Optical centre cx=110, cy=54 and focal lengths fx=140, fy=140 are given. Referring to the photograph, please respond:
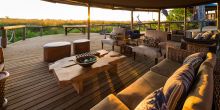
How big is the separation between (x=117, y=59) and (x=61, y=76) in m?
1.35

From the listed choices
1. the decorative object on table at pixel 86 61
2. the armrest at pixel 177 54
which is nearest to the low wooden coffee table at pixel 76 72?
the decorative object on table at pixel 86 61

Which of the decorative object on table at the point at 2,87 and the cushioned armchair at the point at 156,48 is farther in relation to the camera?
the cushioned armchair at the point at 156,48

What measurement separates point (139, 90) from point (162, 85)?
1.27 feet

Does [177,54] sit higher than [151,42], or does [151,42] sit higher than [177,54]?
[151,42]

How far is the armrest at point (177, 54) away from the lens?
2.80 metres

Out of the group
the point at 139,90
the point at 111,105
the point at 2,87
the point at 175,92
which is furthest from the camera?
the point at 2,87

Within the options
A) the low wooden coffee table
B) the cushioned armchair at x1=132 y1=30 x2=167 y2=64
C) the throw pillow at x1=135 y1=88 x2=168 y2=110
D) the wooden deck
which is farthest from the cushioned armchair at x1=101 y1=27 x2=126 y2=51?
the throw pillow at x1=135 y1=88 x2=168 y2=110

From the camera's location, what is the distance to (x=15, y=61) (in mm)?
4418

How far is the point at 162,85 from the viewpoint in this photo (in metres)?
1.92

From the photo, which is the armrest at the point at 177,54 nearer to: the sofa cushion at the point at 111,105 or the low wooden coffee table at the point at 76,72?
the low wooden coffee table at the point at 76,72

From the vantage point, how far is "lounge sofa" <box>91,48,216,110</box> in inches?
33.8

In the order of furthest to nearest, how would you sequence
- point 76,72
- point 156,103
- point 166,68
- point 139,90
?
point 166,68
point 76,72
point 139,90
point 156,103

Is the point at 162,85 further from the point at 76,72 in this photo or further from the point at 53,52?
the point at 53,52

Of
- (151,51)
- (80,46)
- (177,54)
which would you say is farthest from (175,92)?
(80,46)
